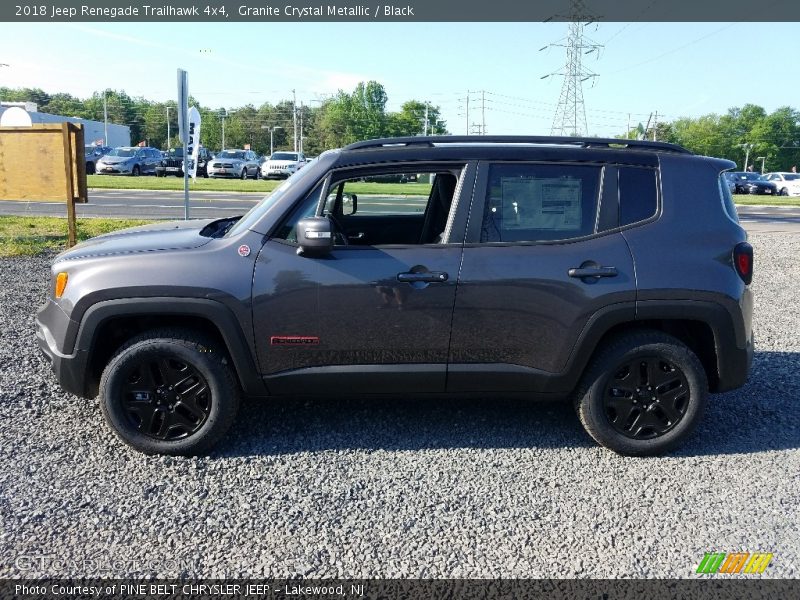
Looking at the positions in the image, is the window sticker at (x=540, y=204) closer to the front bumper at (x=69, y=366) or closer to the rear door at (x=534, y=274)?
the rear door at (x=534, y=274)

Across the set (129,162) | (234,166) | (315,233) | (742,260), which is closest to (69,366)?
(315,233)

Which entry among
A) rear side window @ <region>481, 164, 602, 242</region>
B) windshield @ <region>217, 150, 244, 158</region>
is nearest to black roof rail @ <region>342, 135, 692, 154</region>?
rear side window @ <region>481, 164, 602, 242</region>

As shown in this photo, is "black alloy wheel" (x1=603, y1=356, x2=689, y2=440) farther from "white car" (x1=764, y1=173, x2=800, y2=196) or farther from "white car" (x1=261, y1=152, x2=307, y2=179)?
"white car" (x1=764, y1=173, x2=800, y2=196)

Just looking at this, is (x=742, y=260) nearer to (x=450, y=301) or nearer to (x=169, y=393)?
(x=450, y=301)

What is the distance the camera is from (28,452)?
3.81 m

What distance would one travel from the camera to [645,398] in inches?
157

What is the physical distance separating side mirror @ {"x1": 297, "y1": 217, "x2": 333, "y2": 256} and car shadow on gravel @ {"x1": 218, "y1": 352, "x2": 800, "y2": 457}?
3.31ft

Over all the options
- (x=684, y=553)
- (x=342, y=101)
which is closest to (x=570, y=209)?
(x=684, y=553)

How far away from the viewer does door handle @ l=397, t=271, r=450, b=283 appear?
12.2ft

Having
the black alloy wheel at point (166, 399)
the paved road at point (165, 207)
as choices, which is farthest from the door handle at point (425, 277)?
the paved road at point (165, 207)

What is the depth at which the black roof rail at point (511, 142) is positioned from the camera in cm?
403

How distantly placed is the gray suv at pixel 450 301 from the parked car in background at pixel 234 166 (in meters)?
38.2

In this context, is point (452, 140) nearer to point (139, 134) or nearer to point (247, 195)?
point (247, 195)

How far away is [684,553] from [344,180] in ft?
8.81
